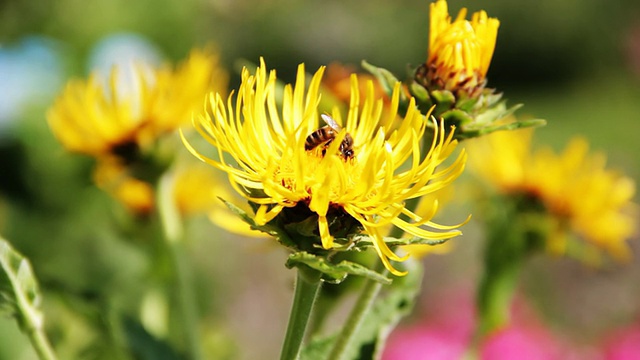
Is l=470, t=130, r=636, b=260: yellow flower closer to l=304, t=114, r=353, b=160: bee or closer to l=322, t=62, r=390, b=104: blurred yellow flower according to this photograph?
l=322, t=62, r=390, b=104: blurred yellow flower

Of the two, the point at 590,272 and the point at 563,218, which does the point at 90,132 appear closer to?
the point at 563,218

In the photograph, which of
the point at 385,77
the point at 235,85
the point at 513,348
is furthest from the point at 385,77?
the point at 235,85

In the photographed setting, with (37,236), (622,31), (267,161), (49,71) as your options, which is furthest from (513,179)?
(622,31)

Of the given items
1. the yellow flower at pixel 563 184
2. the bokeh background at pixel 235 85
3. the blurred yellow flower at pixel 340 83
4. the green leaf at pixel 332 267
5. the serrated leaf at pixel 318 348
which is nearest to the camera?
the green leaf at pixel 332 267

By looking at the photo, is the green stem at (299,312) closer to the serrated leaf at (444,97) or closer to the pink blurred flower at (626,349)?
the serrated leaf at (444,97)

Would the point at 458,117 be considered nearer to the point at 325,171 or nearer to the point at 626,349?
the point at 325,171

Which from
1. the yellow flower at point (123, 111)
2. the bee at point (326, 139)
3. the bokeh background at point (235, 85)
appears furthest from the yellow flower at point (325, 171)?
the yellow flower at point (123, 111)
